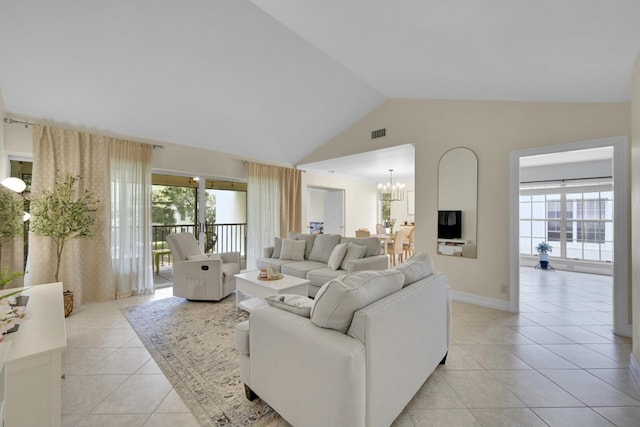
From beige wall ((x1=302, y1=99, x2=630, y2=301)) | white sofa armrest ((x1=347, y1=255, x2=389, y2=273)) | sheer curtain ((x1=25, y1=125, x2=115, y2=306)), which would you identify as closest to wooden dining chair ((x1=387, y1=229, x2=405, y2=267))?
beige wall ((x1=302, y1=99, x2=630, y2=301))

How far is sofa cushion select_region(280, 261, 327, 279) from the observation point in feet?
12.5

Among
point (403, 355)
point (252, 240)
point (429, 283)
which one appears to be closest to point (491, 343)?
point (429, 283)

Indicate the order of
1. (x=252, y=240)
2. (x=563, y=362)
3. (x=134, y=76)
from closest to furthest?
(x=563, y=362) < (x=134, y=76) < (x=252, y=240)

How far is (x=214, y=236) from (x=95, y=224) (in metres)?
1.94

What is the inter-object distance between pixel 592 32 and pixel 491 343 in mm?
2611

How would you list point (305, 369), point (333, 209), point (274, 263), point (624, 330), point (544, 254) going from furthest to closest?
point (333, 209)
point (544, 254)
point (274, 263)
point (624, 330)
point (305, 369)

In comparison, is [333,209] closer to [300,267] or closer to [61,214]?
[300,267]

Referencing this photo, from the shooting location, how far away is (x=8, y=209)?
9.38 ft

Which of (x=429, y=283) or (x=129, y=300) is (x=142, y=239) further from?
(x=429, y=283)

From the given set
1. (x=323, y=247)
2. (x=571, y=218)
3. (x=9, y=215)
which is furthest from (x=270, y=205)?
(x=571, y=218)

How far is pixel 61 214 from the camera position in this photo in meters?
3.19

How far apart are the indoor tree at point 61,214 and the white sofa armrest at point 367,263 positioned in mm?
3334

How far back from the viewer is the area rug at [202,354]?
167cm

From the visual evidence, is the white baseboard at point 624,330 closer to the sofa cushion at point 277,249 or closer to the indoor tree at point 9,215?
the sofa cushion at point 277,249
